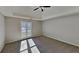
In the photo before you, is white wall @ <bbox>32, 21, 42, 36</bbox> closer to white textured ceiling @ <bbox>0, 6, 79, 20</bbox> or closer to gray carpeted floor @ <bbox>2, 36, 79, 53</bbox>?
white textured ceiling @ <bbox>0, 6, 79, 20</bbox>

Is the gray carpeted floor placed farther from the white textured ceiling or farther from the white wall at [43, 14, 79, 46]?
the white textured ceiling

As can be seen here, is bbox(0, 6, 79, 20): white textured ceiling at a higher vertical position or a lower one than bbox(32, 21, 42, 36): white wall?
higher

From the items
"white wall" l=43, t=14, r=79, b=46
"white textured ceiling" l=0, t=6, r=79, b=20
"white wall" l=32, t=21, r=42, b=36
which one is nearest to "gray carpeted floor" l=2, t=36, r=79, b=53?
"white wall" l=43, t=14, r=79, b=46

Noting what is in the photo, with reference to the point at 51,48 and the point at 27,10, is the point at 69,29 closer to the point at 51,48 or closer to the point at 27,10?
the point at 51,48

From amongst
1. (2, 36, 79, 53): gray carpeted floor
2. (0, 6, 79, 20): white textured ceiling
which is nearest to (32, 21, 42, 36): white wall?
(0, 6, 79, 20): white textured ceiling

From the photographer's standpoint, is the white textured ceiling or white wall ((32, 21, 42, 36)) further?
white wall ((32, 21, 42, 36))

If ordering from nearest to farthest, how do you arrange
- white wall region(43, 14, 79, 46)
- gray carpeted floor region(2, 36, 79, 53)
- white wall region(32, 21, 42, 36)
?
gray carpeted floor region(2, 36, 79, 53)
white wall region(43, 14, 79, 46)
white wall region(32, 21, 42, 36)

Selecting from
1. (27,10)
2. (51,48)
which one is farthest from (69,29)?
(27,10)

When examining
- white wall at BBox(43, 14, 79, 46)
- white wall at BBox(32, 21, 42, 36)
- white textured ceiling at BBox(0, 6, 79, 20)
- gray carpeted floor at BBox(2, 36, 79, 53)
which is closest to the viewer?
white textured ceiling at BBox(0, 6, 79, 20)

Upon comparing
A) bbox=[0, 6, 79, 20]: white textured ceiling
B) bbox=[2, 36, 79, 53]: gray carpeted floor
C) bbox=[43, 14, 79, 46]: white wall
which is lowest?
bbox=[2, 36, 79, 53]: gray carpeted floor
